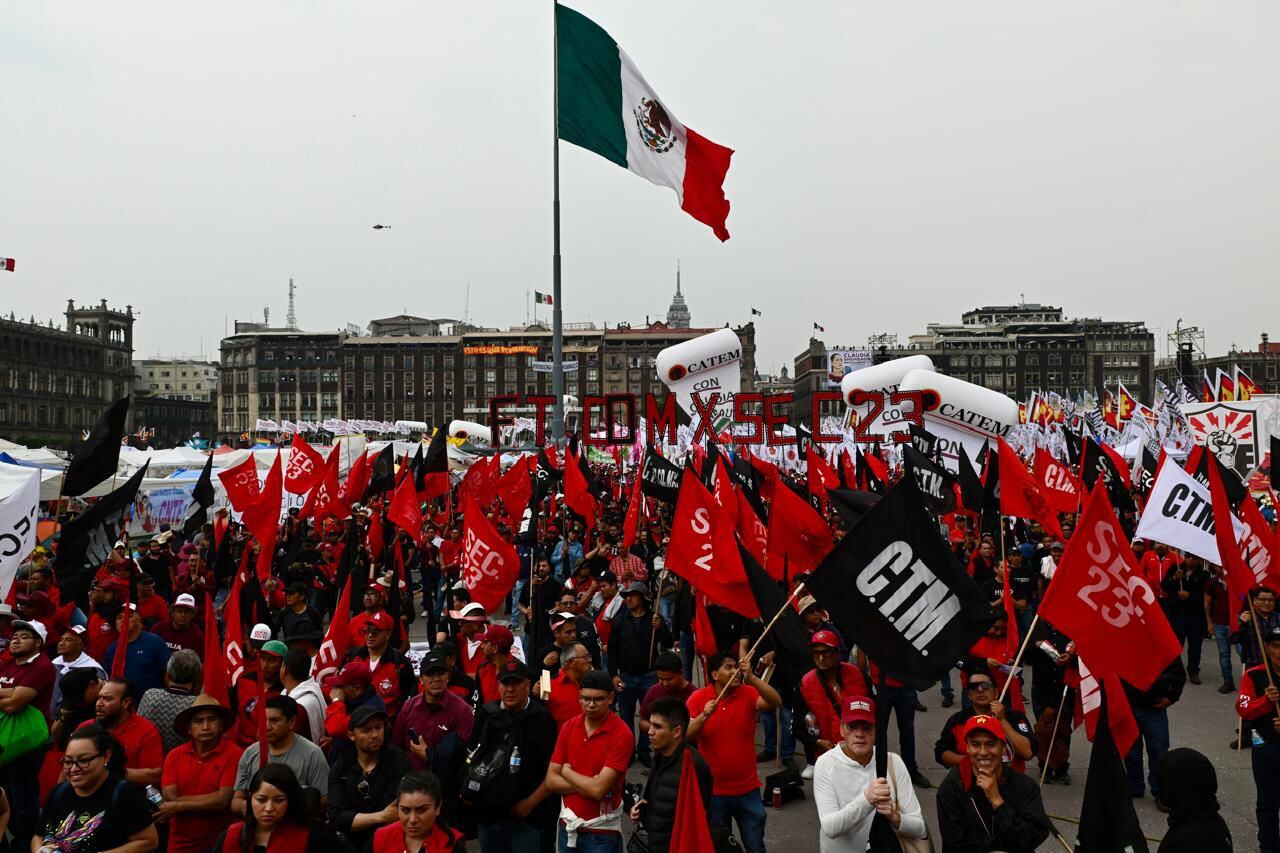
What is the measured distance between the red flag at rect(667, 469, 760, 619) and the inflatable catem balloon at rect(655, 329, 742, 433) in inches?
509

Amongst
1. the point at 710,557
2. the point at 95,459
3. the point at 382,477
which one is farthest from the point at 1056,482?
the point at 95,459

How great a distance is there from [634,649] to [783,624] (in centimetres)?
314

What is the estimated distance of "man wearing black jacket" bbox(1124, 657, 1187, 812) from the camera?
7.07m

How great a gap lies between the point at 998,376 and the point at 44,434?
348ft

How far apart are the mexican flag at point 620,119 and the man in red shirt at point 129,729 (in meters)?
9.79

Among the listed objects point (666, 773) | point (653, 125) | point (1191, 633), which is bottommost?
point (1191, 633)

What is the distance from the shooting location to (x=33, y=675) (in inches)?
232

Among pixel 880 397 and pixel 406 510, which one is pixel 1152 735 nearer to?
pixel 406 510

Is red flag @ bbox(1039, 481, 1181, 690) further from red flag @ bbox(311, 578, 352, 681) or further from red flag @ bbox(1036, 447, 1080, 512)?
red flag @ bbox(1036, 447, 1080, 512)

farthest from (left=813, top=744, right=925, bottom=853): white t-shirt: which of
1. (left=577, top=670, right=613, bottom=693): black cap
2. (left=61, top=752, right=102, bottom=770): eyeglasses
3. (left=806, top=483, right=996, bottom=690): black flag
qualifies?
(left=61, top=752, right=102, bottom=770): eyeglasses

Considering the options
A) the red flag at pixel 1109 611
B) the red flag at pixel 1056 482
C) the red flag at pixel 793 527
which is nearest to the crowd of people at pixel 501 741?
the red flag at pixel 1109 611

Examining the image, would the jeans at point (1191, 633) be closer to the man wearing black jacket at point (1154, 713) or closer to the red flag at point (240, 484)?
the man wearing black jacket at point (1154, 713)

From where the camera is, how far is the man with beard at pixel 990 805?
433 cm

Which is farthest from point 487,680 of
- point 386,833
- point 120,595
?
point 120,595
